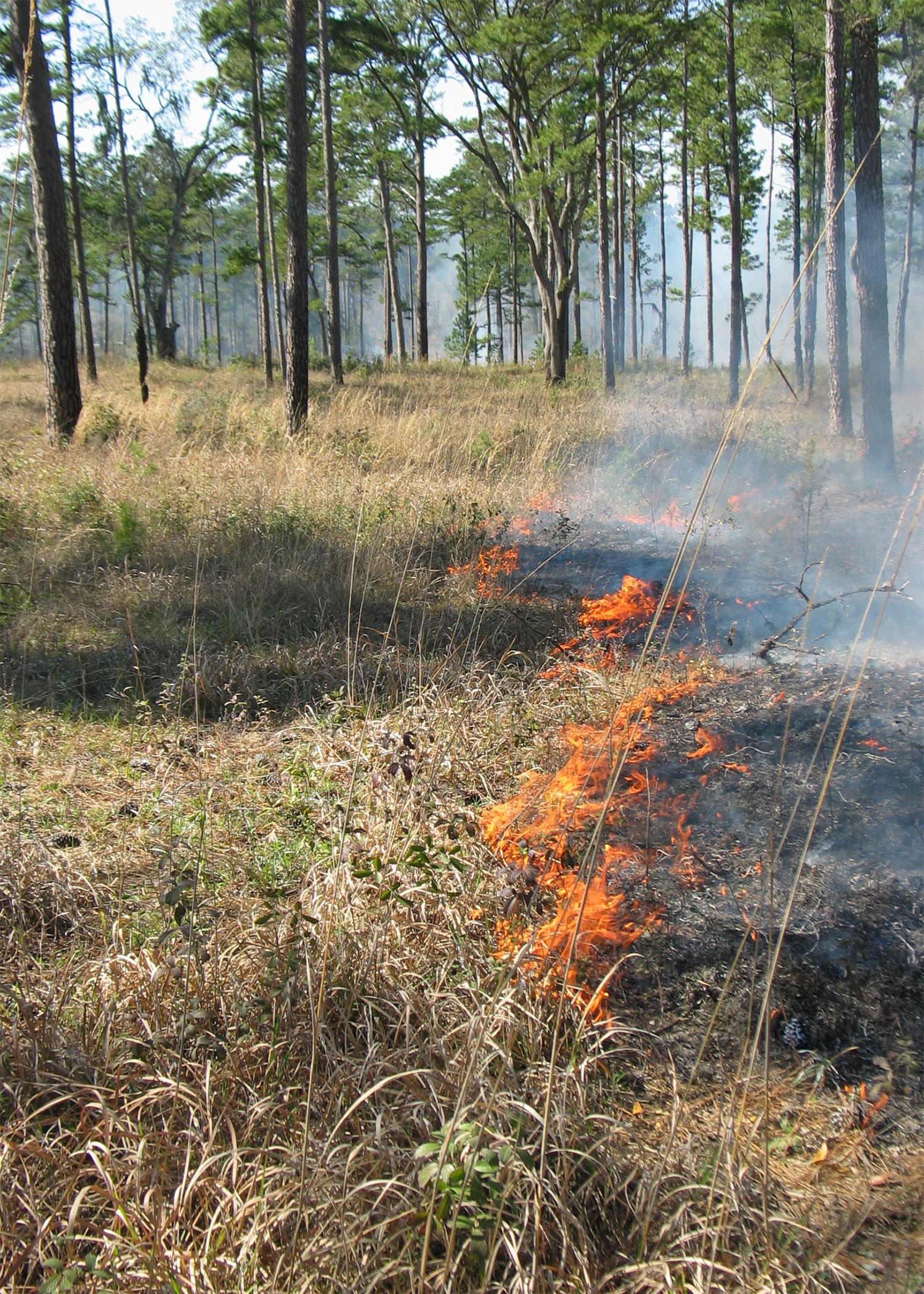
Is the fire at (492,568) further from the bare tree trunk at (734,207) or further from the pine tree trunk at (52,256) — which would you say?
the bare tree trunk at (734,207)

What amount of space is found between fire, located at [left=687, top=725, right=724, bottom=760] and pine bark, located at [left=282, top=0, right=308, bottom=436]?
7187 mm

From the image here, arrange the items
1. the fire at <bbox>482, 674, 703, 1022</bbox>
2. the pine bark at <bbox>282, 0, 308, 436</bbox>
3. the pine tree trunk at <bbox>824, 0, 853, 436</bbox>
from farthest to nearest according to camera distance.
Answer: the pine tree trunk at <bbox>824, 0, 853, 436</bbox> → the pine bark at <bbox>282, 0, 308, 436</bbox> → the fire at <bbox>482, 674, 703, 1022</bbox>

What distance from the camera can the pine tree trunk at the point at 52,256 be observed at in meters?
8.63

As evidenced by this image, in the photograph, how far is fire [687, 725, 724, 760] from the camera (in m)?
3.44

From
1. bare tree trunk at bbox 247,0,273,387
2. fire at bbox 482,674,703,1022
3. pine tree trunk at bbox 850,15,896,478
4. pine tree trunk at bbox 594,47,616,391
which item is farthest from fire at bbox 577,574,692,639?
bare tree trunk at bbox 247,0,273,387

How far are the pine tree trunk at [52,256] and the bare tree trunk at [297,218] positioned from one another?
2.34 m

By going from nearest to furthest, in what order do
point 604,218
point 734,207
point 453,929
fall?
point 453,929
point 734,207
point 604,218

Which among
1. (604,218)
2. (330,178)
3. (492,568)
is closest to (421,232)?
(330,178)

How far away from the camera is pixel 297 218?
9.65m

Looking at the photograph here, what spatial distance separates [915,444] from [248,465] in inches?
357

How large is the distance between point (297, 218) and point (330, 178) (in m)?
9.01

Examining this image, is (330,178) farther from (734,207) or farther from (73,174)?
(734,207)

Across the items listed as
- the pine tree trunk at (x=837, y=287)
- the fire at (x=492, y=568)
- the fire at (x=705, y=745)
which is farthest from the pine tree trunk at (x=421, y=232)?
the fire at (x=705, y=745)

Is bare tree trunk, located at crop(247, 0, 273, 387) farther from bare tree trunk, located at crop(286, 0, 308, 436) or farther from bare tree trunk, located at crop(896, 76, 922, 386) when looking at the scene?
bare tree trunk, located at crop(896, 76, 922, 386)
